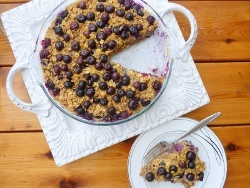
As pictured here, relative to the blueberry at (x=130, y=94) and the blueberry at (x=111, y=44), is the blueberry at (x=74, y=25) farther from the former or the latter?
the blueberry at (x=130, y=94)

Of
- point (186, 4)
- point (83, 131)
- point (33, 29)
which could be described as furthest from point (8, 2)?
point (186, 4)

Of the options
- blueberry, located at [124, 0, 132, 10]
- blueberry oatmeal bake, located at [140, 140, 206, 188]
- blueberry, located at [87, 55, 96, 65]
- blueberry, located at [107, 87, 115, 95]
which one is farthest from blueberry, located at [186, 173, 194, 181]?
blueberry, located at [124, 0, 132, 10]

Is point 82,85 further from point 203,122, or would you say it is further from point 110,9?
point 203,122

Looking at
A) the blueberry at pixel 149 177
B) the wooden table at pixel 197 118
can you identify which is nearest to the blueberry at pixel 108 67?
the wooden table at pixel 197 118

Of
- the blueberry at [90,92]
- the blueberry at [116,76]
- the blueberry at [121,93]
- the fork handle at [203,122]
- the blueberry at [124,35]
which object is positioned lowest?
the fork handle at [203,122]

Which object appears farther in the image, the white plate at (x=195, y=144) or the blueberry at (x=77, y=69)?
the white plate at (x=195, y=144)

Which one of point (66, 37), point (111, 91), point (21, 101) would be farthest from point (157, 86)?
point (21, 101)

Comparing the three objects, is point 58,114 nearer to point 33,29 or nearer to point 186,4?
point 33,29
